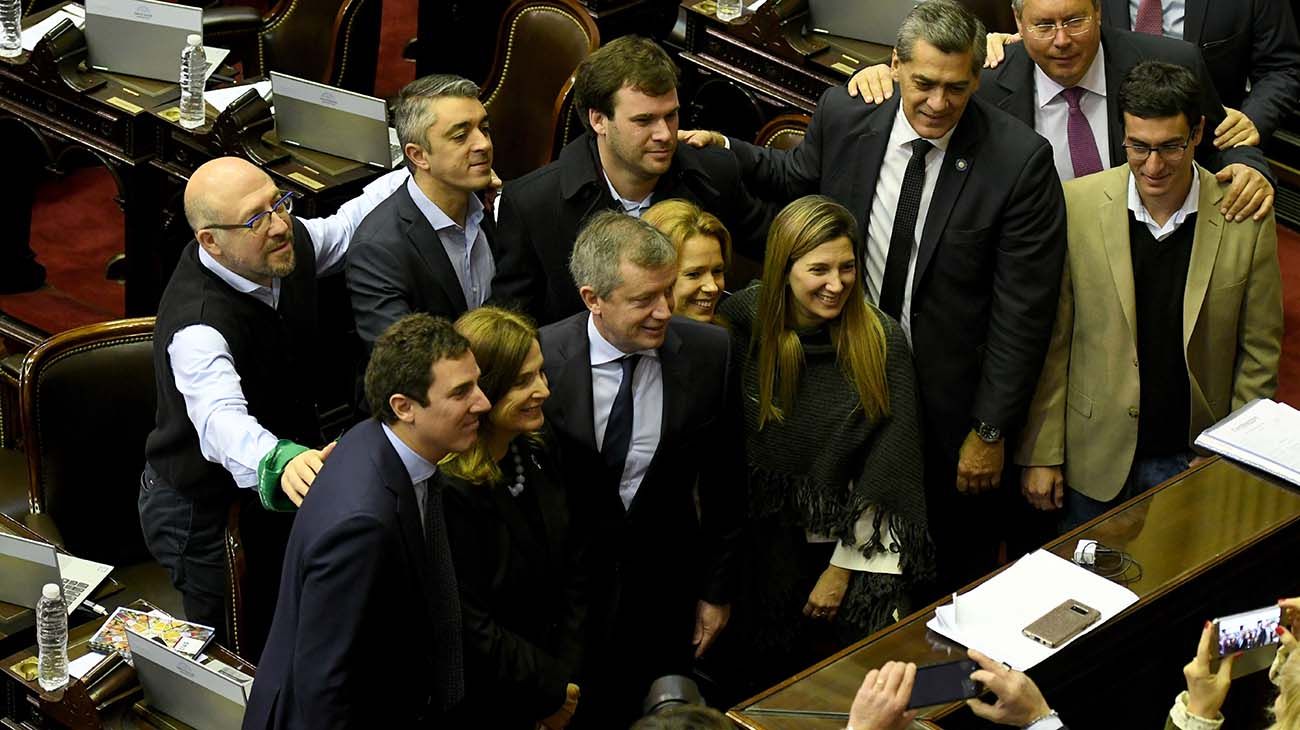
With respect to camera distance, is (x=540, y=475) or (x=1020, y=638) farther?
(x=540, y=475)

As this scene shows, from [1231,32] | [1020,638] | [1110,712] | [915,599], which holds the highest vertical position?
[1231,32]

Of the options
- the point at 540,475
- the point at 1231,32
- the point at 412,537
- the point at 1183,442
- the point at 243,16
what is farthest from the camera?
the point at 243,16

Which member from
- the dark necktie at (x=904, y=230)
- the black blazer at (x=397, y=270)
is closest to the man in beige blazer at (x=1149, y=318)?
the dark necktie at (x=904, y=230)

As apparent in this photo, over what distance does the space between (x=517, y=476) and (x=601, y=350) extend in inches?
13.9

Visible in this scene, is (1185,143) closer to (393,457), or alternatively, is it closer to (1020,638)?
(1020,638)

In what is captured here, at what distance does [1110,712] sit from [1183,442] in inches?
30.3

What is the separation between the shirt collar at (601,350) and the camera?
3510 millimetres

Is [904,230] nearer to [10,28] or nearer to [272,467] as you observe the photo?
[272,467]

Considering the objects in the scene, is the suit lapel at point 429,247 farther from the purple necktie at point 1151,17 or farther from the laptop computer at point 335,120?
the purple necktie at point 1151,17

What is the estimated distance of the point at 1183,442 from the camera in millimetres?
3898

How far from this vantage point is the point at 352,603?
2928 millimetres

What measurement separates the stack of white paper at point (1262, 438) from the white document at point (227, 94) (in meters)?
2.75

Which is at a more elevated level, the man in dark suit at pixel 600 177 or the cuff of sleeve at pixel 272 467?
the man in dark suit at pixel 600 177

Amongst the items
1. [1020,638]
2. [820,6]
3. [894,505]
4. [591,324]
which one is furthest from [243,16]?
[1020,638]
